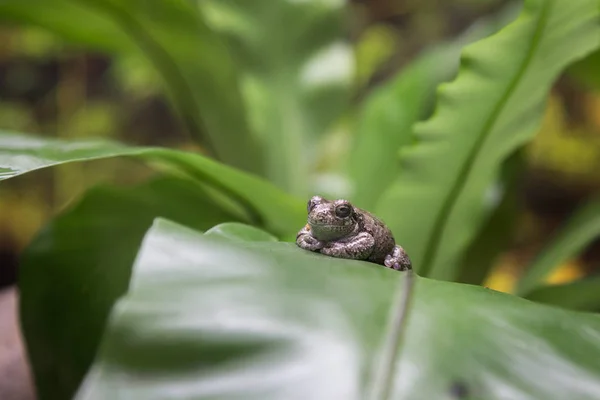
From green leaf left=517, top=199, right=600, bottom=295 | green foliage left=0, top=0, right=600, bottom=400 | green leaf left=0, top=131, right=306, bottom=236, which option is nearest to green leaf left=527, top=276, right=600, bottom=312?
green foliage left=0, top=0, right=600, bottom=400

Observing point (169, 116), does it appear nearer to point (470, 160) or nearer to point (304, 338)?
point (470, 160)

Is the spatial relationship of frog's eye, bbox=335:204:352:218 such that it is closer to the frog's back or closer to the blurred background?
the frog's back

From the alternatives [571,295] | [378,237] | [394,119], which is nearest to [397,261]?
[378,237]

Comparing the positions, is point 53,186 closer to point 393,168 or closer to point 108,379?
point 393,168

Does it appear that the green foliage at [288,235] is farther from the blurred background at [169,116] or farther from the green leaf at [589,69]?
the blurred background at [169,116]

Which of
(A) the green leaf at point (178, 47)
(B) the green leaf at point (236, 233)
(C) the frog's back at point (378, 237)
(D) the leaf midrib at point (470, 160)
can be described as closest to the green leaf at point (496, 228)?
(D) the leaf midrib at point (470, 160)

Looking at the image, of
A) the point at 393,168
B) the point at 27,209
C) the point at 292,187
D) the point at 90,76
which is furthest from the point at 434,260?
the point at 90,76
